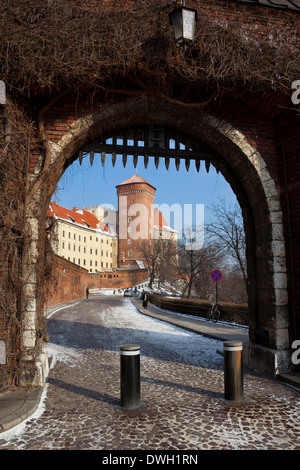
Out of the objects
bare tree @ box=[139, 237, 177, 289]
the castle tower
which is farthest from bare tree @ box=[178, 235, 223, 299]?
the castle tower

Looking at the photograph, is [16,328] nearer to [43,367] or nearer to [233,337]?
→ [43,367]

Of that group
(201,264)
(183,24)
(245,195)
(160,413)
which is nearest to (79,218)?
(201,264)

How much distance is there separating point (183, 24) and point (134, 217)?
220ft

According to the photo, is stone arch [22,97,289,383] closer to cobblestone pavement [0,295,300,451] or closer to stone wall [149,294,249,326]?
cobblestone pavement [0,295,300,451]

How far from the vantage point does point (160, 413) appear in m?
4.12

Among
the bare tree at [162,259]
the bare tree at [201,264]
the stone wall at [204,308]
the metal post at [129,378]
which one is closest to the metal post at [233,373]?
the metal post at [129,378]

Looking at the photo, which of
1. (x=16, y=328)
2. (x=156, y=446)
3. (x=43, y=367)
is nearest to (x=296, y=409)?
(x=156, y=446)

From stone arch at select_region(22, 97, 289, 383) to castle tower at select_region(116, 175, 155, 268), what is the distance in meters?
59.8

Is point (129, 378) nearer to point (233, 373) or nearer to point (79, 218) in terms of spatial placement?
point (233, 373)

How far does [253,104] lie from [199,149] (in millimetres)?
1259

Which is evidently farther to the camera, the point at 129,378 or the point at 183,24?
the point at 183,24

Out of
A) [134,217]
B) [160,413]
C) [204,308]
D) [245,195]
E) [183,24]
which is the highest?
[134,217]

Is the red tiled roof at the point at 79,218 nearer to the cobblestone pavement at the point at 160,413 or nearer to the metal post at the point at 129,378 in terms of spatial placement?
the cobblestone pavement at the point at 160,413

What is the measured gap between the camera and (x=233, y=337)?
32.2 ft
